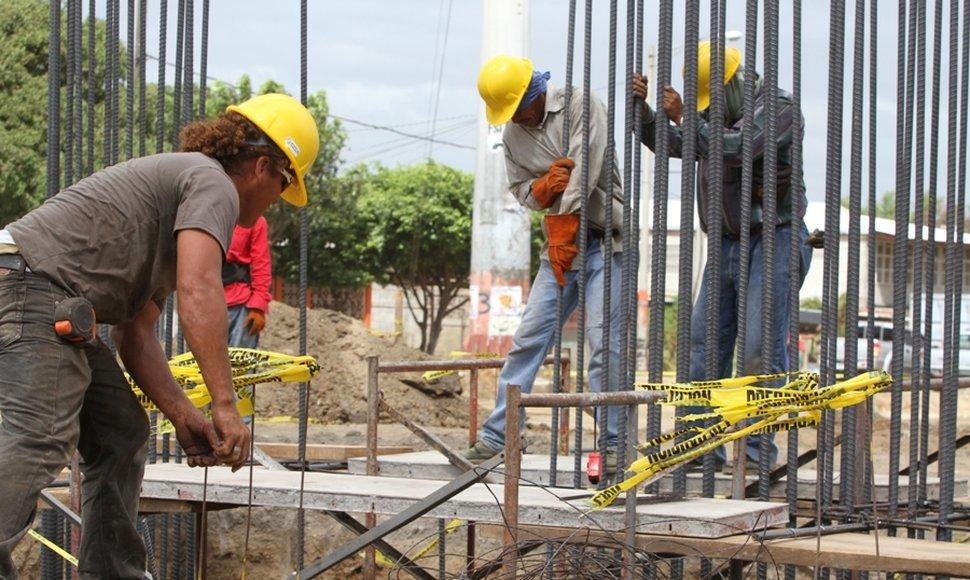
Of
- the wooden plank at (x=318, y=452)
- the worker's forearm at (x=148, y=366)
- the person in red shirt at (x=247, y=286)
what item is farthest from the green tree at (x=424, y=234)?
the worker's forearm at (x=148, y=366)

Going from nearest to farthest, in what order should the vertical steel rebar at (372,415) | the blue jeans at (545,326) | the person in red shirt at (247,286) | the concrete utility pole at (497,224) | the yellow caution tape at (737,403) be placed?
the yellow caution tape at (737,403), the vertical steel rebar at (372,415), the blue jeans at (545,326), the person in red shirt at (247,286), the concrete utility pole at (497,224)

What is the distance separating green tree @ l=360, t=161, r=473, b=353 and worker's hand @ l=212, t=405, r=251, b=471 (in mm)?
31485

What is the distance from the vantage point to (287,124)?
4.17 meters

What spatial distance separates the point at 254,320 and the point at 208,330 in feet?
14.7

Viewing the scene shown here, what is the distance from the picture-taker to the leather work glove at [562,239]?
5980 millimetres

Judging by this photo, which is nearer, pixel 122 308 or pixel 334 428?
pixel 122 308

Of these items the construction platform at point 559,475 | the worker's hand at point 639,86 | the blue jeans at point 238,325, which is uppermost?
the worker's hand at point 639,86

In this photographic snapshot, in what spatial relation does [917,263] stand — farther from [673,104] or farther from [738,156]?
[673,104]

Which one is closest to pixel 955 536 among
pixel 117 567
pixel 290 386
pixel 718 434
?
pixel 718 434

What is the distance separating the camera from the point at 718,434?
412 cm

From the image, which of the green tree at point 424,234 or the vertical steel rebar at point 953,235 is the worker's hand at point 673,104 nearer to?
the vertical steel rebar at point 953,235

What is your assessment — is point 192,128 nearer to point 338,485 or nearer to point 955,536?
point 338,485

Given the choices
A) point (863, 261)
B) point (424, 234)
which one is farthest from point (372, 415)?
point (863, 261)

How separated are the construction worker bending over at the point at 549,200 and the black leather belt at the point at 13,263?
2.75m
